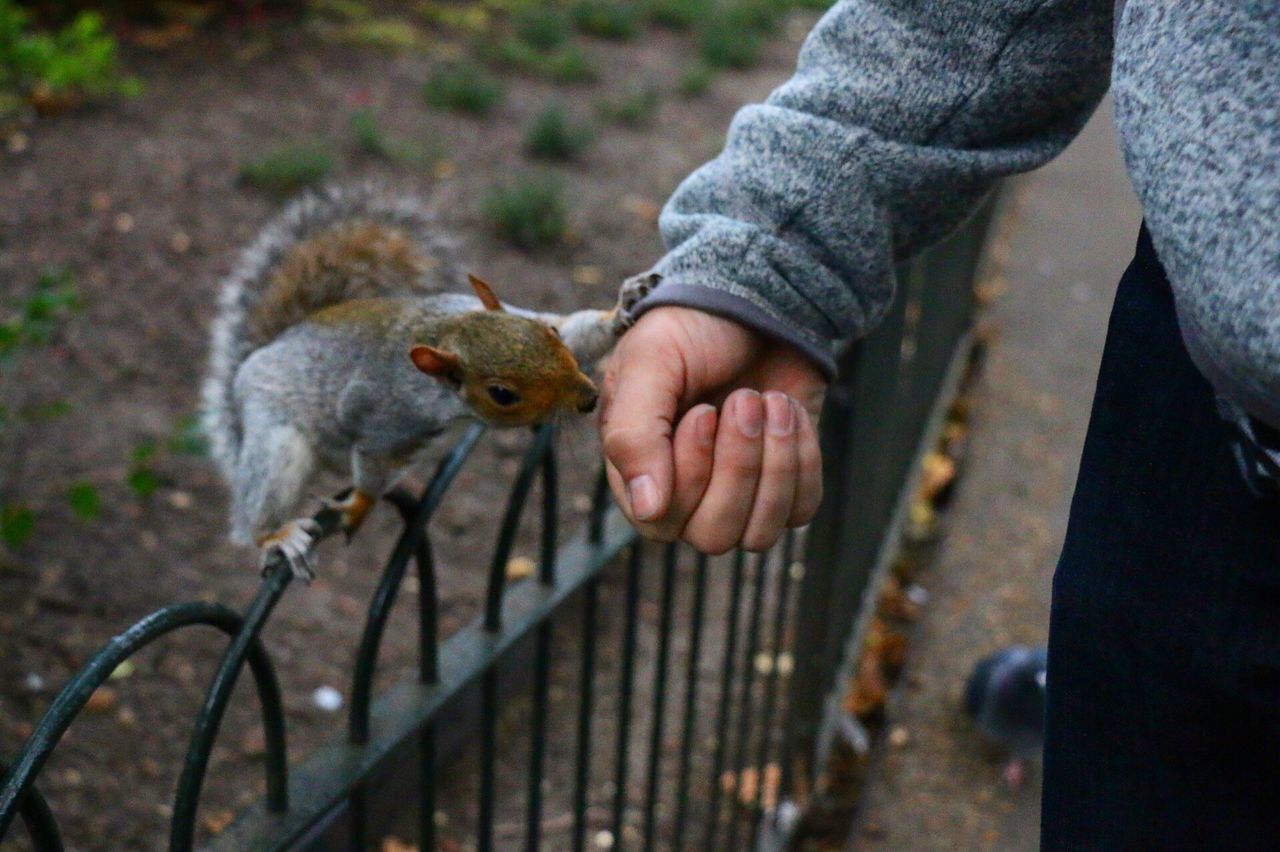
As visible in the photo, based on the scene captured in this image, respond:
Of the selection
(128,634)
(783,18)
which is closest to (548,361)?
(128,634)

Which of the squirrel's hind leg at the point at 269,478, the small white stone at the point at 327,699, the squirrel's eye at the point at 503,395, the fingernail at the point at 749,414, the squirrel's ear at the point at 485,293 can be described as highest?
the squirrel's ear at the point at 485,293

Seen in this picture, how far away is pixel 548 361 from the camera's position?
1118mm

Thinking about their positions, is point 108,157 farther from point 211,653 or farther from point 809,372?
point 809,372

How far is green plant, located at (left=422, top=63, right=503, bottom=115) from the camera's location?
4.24 m

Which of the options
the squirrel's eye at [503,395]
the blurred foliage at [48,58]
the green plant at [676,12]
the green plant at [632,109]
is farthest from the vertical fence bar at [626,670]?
the green plant at [676,12]

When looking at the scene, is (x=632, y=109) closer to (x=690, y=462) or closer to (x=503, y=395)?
(x=503, y=395)

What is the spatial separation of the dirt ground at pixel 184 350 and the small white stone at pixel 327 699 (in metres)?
0.01

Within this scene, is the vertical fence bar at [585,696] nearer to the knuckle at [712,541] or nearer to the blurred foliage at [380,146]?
the knuckle at [712,541]

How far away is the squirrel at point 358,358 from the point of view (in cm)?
113

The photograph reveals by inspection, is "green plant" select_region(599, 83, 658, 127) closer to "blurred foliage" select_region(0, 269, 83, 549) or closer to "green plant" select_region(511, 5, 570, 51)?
"green plant" select_region(511, 5, 570, 51)

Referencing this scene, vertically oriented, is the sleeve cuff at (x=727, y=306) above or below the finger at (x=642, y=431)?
above

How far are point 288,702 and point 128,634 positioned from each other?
53.1 inches

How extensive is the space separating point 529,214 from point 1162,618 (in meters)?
2.76

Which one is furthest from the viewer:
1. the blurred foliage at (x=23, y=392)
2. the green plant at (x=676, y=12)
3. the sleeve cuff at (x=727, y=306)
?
the green plant at (x=676, y=12)
